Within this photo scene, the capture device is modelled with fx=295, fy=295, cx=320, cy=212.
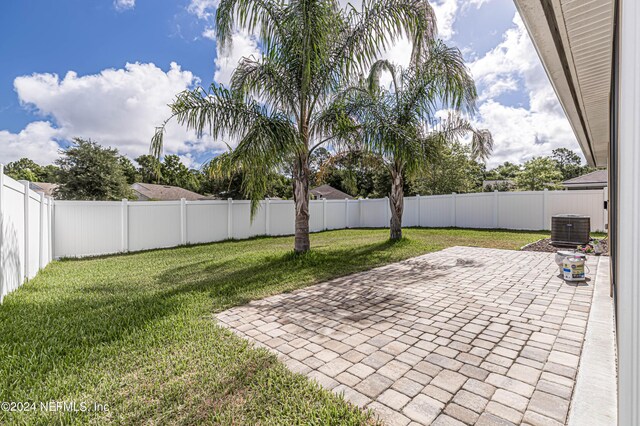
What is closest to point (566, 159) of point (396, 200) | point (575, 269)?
point (396, 200)

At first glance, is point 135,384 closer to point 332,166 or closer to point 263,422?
point 263,422

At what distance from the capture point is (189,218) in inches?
424

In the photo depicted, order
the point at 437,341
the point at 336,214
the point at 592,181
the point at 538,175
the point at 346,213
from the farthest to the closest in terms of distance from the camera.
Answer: the point at 538,175, the point at 346,213, the point at 336,214, the point at 592,181, the point at 437,341

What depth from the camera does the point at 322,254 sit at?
779cm

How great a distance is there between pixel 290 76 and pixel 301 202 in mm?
2983

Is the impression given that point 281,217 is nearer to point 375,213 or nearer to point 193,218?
point 193,218

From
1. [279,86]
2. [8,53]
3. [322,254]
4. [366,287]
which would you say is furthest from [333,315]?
[8,53]

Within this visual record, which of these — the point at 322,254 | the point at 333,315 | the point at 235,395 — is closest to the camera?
the point at 235,395

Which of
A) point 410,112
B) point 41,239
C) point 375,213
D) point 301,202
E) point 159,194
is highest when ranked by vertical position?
point 410,112

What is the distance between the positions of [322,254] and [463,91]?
19.4 feet

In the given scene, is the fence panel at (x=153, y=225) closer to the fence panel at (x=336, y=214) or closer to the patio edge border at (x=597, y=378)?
the fence panel at (x=336, y=214)

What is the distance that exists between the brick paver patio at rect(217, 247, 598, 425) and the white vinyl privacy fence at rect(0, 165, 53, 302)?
11.2 feet

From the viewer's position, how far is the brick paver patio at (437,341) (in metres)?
2.11

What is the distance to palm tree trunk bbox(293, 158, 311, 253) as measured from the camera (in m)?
7.43
